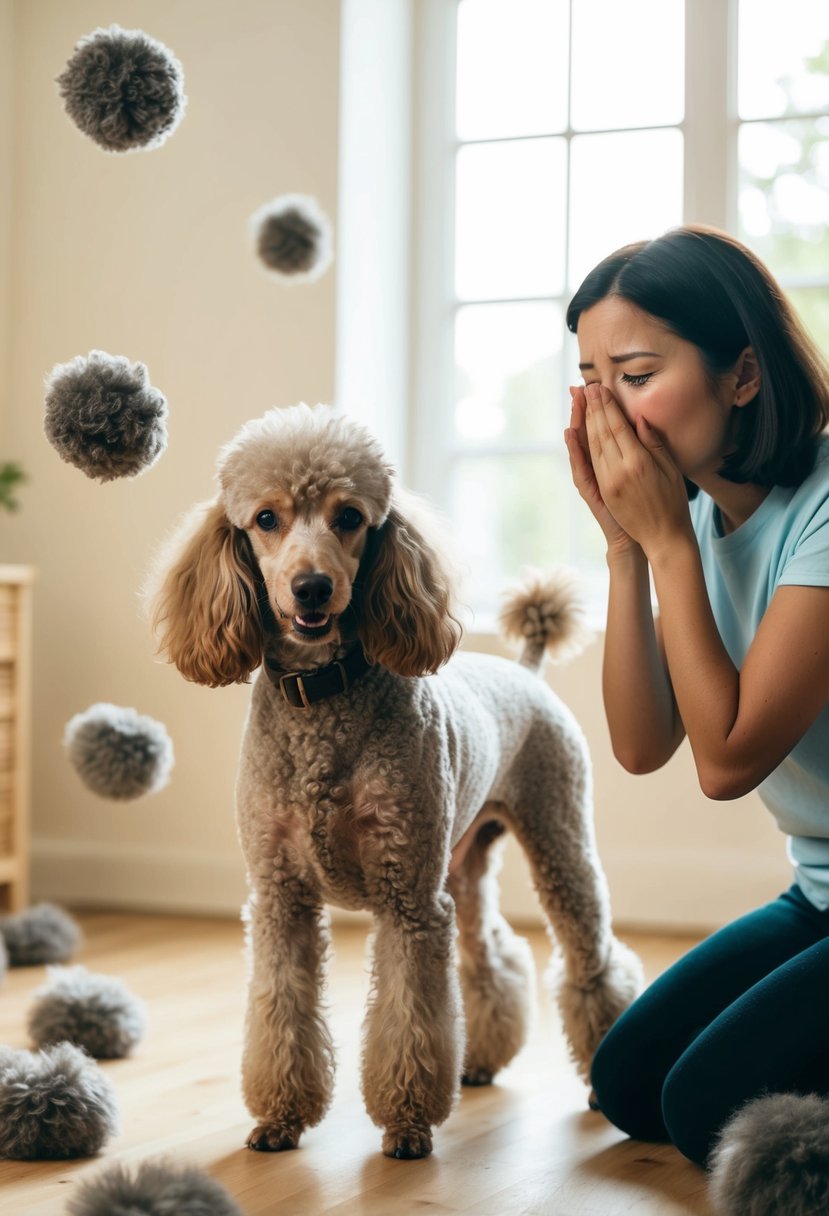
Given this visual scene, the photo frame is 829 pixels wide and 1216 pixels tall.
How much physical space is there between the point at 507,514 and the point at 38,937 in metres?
1.63

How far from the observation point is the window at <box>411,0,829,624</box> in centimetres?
340

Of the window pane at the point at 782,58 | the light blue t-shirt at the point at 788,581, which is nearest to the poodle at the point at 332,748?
the light blue t-shirt at the point at 788,581

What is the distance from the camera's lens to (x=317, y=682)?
165 centimetres

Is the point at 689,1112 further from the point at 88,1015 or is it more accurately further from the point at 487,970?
the point at 88,1015

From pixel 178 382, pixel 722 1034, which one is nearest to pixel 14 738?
pixel 178 382

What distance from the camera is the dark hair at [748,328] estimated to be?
5.13 ft

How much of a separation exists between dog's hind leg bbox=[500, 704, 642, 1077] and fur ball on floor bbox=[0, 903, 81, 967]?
135 cm

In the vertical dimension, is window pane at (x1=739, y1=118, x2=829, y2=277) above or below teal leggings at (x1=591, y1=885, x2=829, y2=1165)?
above

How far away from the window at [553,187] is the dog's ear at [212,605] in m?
1.98

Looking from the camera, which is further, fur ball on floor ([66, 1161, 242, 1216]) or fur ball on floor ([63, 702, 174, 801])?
fur ball on floor ([63, 702, 174, 801])

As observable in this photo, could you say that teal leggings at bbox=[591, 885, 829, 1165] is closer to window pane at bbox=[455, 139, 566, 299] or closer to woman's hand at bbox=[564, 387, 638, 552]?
woman's hand at bbox=[564, 387, 638, 552]

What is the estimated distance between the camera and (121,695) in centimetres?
353

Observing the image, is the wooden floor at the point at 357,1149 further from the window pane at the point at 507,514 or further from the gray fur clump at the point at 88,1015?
the window pane at the point at 507,514

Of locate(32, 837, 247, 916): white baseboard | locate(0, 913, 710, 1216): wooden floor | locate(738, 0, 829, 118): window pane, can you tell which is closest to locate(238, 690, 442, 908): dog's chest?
locate(0, 913, 710, 1216): wooden floor
